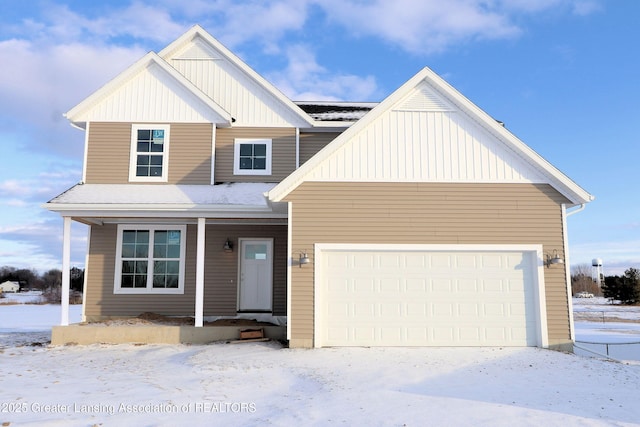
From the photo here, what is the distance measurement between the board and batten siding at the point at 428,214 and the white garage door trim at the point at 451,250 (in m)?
0.11

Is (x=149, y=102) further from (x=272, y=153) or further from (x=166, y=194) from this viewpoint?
(x=272, y=153)

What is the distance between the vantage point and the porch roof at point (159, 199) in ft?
36.6

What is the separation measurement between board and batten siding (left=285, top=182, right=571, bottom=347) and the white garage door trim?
0.11 m

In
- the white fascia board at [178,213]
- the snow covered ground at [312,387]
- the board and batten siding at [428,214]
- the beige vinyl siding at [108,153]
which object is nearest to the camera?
the snow covered ground at [312,387]

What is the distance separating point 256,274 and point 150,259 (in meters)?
2.89

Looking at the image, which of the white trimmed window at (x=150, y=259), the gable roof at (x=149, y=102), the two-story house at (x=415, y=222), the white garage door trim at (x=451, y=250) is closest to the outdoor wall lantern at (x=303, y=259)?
the two-story house at (x=415, y=222)

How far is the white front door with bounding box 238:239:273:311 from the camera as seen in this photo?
42.4 feet

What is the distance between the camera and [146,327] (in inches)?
438

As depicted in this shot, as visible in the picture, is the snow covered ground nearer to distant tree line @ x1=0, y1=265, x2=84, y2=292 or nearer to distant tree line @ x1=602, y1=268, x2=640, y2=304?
distant tree line @ x1=602, y1=268, x2=640, y2=304

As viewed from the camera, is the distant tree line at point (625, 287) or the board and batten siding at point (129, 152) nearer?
the board and batten siding at point (129, 152)

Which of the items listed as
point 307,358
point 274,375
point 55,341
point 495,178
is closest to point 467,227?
point 495,178

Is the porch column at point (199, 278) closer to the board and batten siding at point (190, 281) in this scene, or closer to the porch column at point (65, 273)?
the board and batten siding at point (190, 281)

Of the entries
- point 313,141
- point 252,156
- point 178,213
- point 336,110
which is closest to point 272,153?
point 252,156

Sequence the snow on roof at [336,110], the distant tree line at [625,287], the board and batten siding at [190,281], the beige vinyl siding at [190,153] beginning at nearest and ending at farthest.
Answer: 1. the board and batten siding at [190,281]
2. the beige vinyl siding at [190,153]
3. the snow on roof at [336,110]
4. the distant tree line at [625,287]
